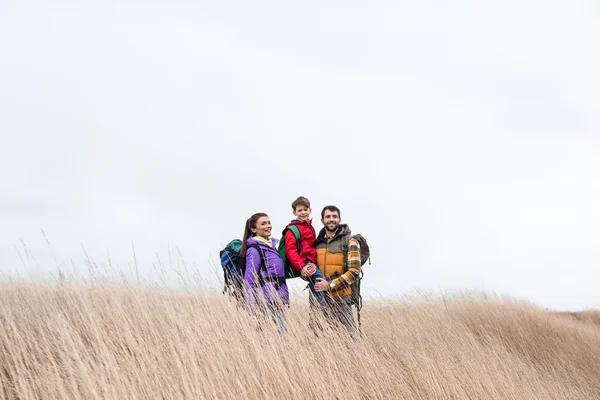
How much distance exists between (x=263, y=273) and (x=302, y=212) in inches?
28.4

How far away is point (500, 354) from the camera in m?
6.98

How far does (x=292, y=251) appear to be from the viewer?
483 cm

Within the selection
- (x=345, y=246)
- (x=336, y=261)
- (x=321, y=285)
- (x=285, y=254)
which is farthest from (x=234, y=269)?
(x=345, y=246)

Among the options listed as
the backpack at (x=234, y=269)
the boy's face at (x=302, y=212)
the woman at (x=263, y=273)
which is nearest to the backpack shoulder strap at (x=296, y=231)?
the boy's face at (x=302, y=212)

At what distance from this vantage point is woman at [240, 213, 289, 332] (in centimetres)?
455

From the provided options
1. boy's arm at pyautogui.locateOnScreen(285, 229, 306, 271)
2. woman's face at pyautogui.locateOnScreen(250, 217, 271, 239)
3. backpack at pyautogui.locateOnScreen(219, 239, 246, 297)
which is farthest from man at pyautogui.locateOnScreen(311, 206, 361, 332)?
backpack at pyautogui.locateOnScreen(219, 239, 246, 297)

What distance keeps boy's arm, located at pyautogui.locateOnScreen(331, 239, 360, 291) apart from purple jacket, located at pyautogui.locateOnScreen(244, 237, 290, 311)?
21.4 inches

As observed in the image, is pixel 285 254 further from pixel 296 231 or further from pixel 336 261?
pixel 336 261

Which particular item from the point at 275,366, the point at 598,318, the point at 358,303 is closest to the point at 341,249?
the point at 358,303

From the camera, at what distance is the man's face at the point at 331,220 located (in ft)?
16.1

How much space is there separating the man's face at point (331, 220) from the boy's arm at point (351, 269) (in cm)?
23

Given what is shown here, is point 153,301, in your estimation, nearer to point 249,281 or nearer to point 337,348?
point 249,281

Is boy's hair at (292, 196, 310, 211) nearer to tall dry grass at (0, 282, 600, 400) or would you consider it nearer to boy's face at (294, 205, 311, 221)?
boy's face at (294, 205, 311, 221)

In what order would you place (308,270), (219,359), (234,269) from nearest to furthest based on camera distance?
(219,359), (308,270), (234,269)
